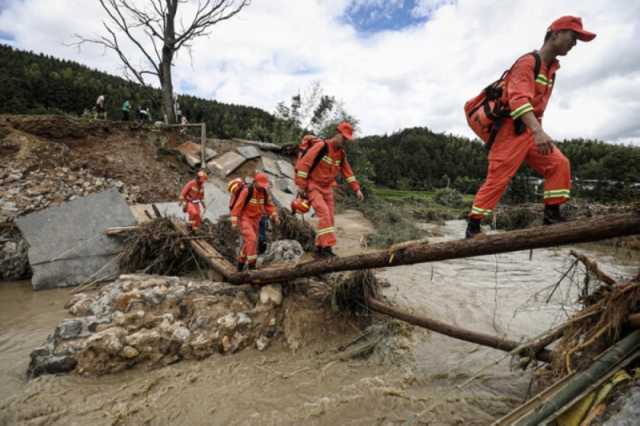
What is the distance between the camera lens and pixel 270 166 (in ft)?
→ 45.3

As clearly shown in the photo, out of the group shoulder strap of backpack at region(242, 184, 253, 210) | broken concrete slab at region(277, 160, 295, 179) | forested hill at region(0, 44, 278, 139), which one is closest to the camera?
shoulder strap of backpack at region(242, 184, 253, 210)

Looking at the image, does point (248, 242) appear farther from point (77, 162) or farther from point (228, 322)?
point (77, 162)

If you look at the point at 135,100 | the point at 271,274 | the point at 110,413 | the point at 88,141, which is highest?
the point at 135,100

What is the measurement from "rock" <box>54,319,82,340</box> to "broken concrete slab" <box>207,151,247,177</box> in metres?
9.37

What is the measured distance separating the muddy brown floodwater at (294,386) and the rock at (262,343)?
0.08 metres

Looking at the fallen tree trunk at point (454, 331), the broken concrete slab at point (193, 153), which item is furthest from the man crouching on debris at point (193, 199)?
the broken concrete slab at point (193, 153)

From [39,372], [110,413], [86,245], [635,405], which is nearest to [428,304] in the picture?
[635,405]

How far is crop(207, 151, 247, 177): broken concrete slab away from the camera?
496 inches

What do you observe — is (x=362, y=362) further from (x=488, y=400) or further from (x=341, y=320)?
(x=488, y=400)

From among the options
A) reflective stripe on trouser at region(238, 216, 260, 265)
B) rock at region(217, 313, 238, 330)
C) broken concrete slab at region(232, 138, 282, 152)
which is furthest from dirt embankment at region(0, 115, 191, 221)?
rock at region(217, 313, 238, 330)

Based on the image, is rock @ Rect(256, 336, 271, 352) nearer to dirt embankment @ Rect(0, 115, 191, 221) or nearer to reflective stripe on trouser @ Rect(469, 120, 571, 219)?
reflective stripe on trouser @ Rect(469, 120, 571, 219)

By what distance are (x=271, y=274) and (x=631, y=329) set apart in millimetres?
3427

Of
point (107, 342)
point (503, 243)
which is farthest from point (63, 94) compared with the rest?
point (503, 243)

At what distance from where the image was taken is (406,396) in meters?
3.00
